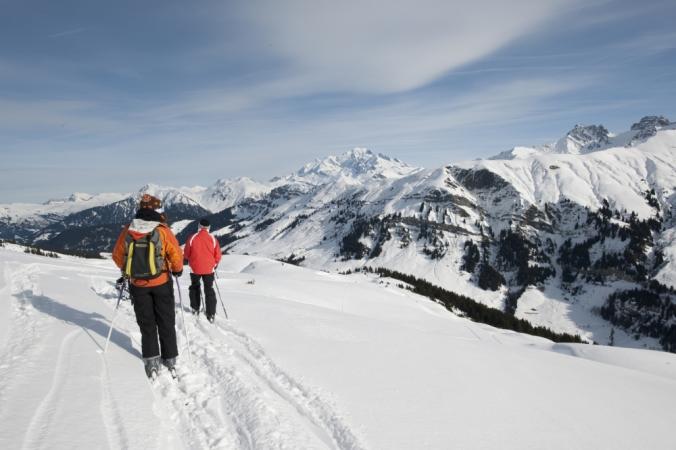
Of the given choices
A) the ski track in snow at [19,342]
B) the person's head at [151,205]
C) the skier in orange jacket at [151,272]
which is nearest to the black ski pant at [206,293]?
the ski track in snow at [19,342]

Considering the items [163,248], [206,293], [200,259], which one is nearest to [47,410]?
[163,248]

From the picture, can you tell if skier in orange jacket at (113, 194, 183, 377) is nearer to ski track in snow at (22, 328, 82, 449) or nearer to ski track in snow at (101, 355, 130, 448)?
ski track in snow at (101, 355, 130, 448)

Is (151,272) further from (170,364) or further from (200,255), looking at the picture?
(200,255)

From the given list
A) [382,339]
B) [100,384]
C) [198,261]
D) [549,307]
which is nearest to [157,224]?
[100,384]

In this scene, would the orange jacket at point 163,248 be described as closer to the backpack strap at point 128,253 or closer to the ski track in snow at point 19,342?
the backpack strap at point 128,253

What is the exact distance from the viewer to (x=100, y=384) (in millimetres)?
6359

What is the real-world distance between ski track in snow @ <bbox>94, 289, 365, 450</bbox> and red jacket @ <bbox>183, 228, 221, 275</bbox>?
4266 millimetres

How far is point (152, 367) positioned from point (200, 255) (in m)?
5.76

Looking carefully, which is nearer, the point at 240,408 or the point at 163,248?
the point at 240,408

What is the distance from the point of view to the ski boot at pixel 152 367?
23.9 ft

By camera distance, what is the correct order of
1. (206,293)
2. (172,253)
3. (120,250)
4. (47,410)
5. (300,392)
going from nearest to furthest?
(47,410), (300,392), (120,250), (172,253), (206,293)

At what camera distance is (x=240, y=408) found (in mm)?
6320

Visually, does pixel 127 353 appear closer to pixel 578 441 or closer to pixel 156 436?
pixel 156 436

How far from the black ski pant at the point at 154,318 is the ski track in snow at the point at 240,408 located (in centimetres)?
51
